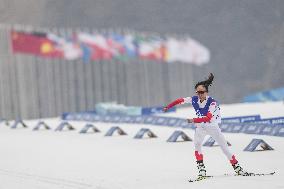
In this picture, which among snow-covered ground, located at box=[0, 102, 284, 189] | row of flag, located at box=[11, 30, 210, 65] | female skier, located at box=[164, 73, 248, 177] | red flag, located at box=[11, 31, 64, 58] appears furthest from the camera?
row of flag, located at box=[11, 30, 210, 65]

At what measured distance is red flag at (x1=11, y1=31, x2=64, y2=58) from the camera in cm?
5294

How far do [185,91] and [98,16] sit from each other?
71.0ft

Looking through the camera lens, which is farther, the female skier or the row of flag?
the row of flag

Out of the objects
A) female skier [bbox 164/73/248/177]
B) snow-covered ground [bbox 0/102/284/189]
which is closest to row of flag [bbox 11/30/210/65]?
snow-covered ground [bbox 0/102/284/189]

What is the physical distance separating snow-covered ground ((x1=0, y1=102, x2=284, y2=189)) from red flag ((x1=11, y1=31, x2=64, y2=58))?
2438 centimetres

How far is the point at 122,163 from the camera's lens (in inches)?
747

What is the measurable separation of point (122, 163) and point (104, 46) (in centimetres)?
4281

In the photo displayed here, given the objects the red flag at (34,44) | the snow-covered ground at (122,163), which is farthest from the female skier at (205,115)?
the red flag at (34,44)

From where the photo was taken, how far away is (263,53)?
3376 inches

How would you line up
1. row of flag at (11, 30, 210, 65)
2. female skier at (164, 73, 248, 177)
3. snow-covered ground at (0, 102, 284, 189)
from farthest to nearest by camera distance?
row of flag at (11, 30, 210, 65)
snow-covered ground at (0, 102, 284, 189)
female skier at (164, 73, 248, 177)

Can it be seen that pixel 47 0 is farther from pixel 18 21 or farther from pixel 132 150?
pixel 132 150

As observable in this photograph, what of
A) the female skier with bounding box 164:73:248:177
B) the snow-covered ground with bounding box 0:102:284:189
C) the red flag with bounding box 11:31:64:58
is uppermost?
the red flag with bounding box 11:31:64:58

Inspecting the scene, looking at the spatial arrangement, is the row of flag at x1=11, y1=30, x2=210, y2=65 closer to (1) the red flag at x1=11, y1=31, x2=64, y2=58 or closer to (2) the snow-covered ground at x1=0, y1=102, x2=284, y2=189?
(1) the red flag at x1=11, y1=31, x2=64, y2=58

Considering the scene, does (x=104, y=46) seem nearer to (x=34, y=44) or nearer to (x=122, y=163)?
(x=34, y=44)
